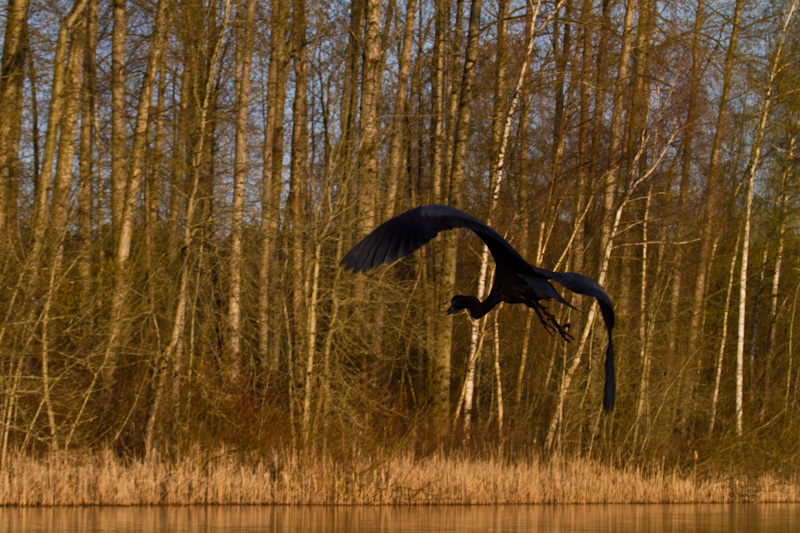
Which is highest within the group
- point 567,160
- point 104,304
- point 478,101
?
point 478,101

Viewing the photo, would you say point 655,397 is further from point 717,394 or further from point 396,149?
point 396,149

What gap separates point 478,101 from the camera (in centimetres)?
1608

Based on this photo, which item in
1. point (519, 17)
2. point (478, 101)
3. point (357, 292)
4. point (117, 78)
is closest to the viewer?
point (357, 292)

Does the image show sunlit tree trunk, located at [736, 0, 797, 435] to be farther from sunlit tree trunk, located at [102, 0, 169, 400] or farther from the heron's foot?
the heron's foot

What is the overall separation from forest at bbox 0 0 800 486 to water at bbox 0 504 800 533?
3.29 feet

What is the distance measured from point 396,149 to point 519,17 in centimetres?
345

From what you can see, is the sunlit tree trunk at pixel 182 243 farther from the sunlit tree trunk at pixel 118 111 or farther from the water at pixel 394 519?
the water at pixel 394 519

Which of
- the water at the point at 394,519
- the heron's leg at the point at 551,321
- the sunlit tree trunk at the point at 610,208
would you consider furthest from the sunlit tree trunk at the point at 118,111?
the heron's leg at the point at 551,321

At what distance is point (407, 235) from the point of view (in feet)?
20.4

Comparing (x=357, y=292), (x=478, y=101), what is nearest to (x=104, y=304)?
(x=357, y=292)

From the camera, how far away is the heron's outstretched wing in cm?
603

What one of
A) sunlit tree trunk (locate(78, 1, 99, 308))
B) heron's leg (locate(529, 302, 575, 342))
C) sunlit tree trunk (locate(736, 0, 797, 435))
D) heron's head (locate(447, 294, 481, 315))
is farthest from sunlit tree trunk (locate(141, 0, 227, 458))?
sunlit tree trunk (locate(736, 0, 797, 435))

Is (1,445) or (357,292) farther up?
Answer: (357,292)

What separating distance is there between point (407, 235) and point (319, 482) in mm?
6088
